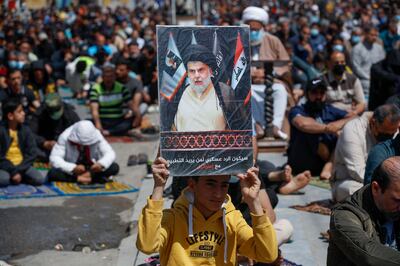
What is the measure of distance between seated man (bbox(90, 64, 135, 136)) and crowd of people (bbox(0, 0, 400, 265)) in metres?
0.02

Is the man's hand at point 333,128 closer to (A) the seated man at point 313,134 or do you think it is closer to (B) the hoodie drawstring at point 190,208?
(A) the seated man at point 313,134

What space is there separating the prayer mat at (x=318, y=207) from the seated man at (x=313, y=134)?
3.14ft

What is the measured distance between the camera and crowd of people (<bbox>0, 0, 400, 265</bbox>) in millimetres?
4125

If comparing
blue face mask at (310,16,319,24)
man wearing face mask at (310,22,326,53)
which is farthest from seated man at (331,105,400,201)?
blue face mask at (310,16,319,24)

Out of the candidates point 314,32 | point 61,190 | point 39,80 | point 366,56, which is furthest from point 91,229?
point 314,32

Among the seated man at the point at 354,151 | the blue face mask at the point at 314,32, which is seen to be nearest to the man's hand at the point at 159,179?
the seated man at the point at 354,151

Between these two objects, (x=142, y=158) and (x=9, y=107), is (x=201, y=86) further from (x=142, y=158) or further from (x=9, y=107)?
(x=142, y=158)

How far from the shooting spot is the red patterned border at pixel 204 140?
4.26 meters

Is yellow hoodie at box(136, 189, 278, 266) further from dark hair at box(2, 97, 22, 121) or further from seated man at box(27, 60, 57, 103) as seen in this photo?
seated man at box(27, 60, 57, 103)

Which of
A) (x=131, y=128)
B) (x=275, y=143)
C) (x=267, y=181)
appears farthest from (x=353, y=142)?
(x=131, y=128)

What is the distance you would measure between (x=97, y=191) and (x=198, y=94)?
5301 millimetres

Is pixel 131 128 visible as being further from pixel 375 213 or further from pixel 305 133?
pixel 375 213

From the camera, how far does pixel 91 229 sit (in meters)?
7.83

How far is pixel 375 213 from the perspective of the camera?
13.3 feet
